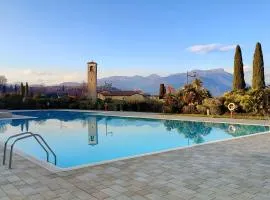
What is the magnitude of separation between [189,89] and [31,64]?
17.0 meters

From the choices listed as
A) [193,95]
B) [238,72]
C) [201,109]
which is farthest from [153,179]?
[238,72]

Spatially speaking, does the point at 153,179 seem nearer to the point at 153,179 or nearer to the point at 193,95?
the point at 153,179

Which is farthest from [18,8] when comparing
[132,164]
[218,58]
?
[218,58]

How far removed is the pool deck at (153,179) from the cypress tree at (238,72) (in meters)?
16.1

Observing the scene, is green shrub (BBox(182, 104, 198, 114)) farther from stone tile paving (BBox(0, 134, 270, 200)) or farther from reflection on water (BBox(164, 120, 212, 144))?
stone tile paving (BBox(0, 134, 270, 200))

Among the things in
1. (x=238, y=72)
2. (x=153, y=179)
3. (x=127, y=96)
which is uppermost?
(x=238, y=72)

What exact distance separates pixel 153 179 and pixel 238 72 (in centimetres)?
1951

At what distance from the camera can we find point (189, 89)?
71.5 feet

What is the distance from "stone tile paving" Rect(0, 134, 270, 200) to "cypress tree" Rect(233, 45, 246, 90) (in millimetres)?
16064

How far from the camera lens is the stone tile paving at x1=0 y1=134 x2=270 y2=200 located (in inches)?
178

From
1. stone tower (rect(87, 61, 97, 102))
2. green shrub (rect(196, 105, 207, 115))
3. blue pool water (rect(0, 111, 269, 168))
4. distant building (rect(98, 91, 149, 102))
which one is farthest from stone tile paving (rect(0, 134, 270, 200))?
stone tower (rect(87, 61, 97, 102))

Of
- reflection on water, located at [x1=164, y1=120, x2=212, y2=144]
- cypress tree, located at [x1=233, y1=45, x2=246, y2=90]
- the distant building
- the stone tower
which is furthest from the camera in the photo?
the stone tower

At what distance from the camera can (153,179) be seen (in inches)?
210

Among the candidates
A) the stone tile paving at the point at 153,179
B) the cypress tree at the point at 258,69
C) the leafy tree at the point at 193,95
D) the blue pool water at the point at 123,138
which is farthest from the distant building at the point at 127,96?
the stone tile paving at the point at 153,179
